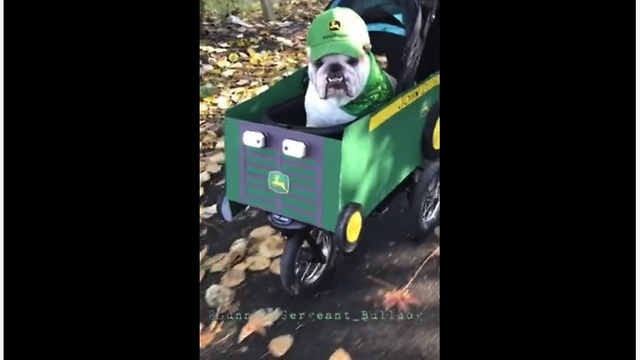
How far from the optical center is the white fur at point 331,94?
2.48 meters

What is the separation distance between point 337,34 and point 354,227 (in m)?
0.58

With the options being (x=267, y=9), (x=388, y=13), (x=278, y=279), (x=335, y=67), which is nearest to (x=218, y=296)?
(x=278, y=279)

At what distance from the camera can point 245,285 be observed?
2568 millimetres

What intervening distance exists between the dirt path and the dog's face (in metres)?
0.41

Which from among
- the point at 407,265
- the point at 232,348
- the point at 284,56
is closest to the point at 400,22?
the point at 284,56

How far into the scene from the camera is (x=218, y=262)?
8.46 ft

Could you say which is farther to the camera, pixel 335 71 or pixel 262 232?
pixel 262 232

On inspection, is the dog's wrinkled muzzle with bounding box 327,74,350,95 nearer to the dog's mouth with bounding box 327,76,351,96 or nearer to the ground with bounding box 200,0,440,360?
the dog's mouth with bounding box 327,76,351,96

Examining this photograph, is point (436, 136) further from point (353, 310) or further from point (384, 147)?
point (353, 310)

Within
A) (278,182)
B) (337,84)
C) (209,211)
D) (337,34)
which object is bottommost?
(209,211)

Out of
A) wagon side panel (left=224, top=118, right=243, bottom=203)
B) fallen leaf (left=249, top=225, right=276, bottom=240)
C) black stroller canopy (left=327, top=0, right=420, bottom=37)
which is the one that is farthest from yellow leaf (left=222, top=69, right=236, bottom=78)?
fallen leaf (left=249, top=225, right=276, bottom=240)

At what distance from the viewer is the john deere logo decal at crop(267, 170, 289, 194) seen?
8.16 feet
